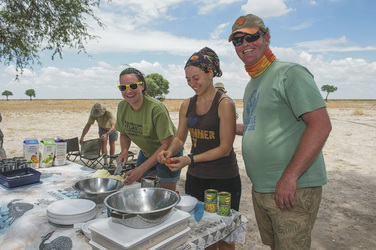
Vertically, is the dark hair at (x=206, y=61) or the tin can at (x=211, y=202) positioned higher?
the dark hair at (x=206, y=61)

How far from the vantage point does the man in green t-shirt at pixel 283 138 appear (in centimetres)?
152

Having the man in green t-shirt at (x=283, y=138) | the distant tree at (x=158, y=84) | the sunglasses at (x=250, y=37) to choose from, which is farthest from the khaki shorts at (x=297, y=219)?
the distant tree at (x=158, y=84)

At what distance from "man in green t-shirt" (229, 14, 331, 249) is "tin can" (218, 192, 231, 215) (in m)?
0.23

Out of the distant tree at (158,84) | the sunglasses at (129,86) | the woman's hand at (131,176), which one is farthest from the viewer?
the distant tree at (158,84)

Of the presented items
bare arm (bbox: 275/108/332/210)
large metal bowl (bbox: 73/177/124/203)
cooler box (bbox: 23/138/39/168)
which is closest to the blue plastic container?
cooler box (bbox: 23/138/39/168)

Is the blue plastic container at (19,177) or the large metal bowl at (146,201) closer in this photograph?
the large metal bowl at (146,201)

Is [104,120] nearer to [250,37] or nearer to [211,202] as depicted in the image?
[211,202]

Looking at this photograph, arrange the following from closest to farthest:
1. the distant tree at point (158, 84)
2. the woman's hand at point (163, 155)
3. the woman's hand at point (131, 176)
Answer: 1. the woman's hand at point (163, 155)
2. the woman's hand at point (131, 176)
3. the distant tree at point (158, 84)

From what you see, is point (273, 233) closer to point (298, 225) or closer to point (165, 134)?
point (298, 225)

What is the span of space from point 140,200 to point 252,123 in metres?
0.92

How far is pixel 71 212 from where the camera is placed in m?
1.68

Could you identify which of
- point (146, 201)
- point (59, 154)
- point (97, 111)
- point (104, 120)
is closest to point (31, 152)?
point (59, 154)

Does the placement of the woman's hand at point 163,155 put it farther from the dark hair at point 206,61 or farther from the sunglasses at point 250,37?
the sunglasses at point 250,37

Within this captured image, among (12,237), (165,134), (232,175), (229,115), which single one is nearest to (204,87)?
(229,115)
